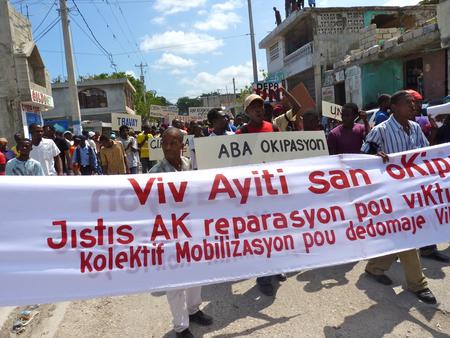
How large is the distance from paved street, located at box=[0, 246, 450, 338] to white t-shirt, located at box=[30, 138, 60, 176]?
2991 mm

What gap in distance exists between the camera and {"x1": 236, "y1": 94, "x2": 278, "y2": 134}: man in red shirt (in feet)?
13.4

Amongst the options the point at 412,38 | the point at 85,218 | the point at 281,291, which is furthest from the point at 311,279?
the point at 412,38

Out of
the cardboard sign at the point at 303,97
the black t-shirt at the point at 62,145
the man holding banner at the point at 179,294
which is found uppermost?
the cardboard sign at the point at 303,97

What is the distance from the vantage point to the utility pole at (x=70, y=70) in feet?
47.0

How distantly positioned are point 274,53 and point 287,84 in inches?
146

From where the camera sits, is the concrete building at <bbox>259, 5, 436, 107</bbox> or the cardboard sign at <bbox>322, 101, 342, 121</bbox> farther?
the concrete building at <bbox>259, 5, 436, 107</bbox>

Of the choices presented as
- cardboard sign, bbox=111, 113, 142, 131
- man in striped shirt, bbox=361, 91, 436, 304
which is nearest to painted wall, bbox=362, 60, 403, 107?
cardboard sign, bbox=111, 113, 142, 131

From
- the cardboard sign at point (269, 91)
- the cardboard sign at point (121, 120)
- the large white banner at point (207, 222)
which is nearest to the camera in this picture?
the large white banner at point (207, 222)

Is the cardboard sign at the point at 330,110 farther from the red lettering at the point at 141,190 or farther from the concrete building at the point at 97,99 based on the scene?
the concrete building at the point at 97,99

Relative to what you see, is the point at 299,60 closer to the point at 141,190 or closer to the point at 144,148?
the point at 144,148

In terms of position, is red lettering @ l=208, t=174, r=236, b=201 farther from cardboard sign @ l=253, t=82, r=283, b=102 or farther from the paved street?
cardboard sign @ l=253, t=82, r=283, b=102

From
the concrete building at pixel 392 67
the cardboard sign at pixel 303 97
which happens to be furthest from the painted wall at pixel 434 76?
the cardboard sign at pixel 303 97

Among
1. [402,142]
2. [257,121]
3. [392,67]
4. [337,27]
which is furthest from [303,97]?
[337,27]

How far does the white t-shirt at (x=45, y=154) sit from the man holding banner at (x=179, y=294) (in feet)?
12.4
